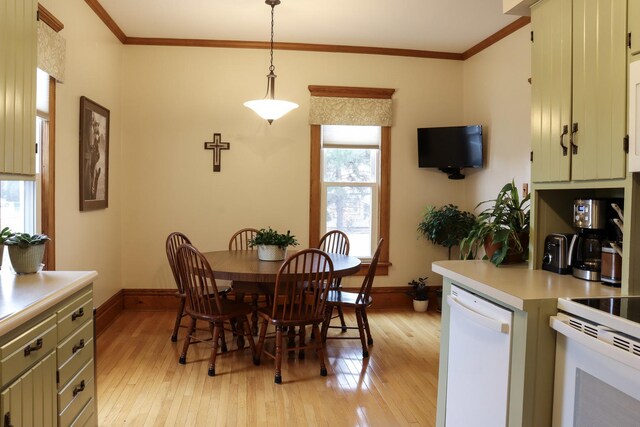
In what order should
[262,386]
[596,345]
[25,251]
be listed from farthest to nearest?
1. [262,386]
2. [25,251]
3. [596,345]

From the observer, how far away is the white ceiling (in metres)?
4.03

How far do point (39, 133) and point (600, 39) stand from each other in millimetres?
3310

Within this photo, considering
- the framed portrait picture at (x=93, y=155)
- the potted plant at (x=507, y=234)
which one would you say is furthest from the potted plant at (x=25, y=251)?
the potted plant at (x=507, y=234)

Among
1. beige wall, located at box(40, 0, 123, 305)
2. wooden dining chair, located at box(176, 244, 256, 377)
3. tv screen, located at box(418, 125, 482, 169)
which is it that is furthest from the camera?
tv screen, located at box(418, 125, 482, 169)

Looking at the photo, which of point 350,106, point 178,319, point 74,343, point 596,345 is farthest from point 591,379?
point 350,106

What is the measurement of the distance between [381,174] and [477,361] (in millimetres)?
3346

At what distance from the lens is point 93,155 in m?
4.09

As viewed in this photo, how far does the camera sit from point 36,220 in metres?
3.21

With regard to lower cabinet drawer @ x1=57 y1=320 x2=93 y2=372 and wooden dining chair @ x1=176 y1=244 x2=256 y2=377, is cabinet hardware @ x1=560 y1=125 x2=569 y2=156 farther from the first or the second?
lower cabinet drawer @ x1=57 y1=320 x2=93 y2=372

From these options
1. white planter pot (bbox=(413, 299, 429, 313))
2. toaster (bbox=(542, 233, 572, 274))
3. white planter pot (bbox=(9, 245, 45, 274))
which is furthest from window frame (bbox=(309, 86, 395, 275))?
white planter pot (bbox=(9, 245, 45, 274))

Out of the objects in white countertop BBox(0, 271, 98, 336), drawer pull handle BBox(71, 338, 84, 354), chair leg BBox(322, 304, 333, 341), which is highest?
white countertop BBox(0, 271, 98, 336)

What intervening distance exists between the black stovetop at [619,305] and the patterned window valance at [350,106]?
144 inches

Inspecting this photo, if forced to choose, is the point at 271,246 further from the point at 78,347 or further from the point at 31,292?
the point at 31,292

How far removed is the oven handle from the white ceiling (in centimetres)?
309
